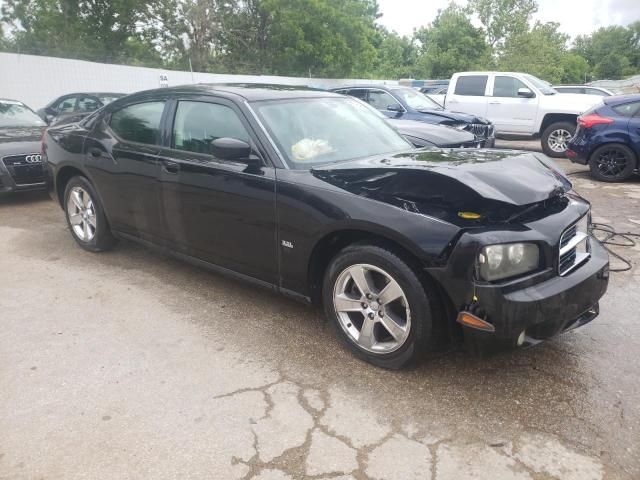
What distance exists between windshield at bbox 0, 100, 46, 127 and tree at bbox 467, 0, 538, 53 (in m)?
43.7

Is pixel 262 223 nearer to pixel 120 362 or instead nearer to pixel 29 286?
pixel 120 362

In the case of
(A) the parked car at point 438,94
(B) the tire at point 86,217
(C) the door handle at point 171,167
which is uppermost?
(C) the door handle at point 171,167

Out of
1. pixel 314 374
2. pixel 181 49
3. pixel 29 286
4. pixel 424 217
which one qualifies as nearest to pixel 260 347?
pixel 314 374

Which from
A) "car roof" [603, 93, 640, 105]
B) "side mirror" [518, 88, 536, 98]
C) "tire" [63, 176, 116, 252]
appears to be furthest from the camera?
"side mirror" [518, 88, 536, 98]

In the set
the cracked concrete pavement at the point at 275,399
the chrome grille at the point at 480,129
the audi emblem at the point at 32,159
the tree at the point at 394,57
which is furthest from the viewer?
the tree at the point at 394,57

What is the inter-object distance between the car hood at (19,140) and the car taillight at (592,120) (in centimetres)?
864

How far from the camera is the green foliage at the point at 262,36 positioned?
91.8 ft

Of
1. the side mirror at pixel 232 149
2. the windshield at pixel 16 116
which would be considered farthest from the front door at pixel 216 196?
the windshield at pixel 16 116

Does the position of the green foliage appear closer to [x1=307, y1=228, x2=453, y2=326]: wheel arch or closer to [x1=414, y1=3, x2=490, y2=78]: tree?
[x1=414, y1=3, x2=490, y2=78]: tree

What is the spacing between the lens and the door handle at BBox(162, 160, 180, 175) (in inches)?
150

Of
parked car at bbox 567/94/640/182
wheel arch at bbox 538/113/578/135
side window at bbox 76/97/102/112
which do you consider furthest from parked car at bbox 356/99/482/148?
side window at bbox 76/97/102/112

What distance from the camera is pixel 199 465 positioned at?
2238mm

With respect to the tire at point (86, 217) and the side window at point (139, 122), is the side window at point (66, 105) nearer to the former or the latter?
the tire at point (86, 217)

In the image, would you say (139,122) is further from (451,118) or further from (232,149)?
(451,118)
